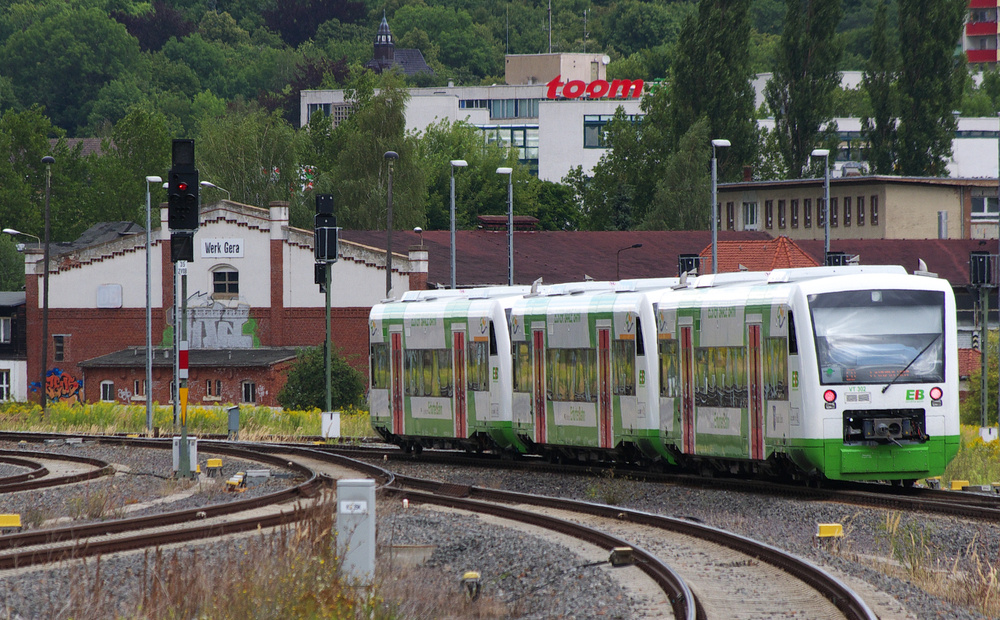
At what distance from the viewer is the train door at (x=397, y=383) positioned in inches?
1160

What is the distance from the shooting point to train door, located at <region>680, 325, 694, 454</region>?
22.2m

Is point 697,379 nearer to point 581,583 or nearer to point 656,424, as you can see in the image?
point 656,424

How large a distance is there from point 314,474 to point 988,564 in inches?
494

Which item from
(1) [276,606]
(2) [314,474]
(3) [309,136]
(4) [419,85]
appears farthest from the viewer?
(4) [419,85]

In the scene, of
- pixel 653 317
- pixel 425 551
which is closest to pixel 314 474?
pixel 653 317

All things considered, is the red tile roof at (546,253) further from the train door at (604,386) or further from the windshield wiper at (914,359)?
the windshield wiper at (914,359)

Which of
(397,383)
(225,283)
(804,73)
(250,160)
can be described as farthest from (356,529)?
(804,73)

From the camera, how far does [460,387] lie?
27.5m

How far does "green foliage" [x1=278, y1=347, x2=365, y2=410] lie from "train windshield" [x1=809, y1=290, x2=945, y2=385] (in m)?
28.9

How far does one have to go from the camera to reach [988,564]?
14.1 m

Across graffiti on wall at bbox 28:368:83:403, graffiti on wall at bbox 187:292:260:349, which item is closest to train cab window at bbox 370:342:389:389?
graffiti on wall at bbox 187:292:260:349

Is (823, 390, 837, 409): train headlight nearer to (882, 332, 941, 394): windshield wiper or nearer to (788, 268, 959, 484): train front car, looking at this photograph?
(788, 268, 959, 484): train front car

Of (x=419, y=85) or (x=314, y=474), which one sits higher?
(x=419, y=85)

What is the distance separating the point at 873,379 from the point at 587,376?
6046 millimetres
